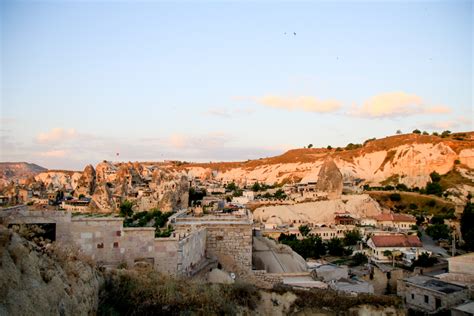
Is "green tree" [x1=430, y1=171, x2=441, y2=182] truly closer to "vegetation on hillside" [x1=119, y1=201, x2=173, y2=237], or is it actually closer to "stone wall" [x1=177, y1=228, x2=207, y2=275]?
"vegetation on hillside" [x1=119, y1=201, x2=173, y2=237]

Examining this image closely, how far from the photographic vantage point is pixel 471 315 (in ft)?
51.6

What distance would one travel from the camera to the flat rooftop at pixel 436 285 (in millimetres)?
18628

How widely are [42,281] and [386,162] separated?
3257 inches

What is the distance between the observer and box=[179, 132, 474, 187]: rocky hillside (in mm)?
71938

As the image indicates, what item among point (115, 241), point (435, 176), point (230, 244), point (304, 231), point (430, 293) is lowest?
point (304, 231)

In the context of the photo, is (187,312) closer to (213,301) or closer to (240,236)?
(213,301)

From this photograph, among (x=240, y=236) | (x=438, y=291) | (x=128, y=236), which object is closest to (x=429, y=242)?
(x=438, y=291)

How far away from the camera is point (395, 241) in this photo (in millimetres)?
35594

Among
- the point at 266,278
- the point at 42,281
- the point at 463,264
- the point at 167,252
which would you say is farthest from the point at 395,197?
the point at 42,281

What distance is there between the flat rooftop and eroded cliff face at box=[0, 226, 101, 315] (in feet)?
55.0

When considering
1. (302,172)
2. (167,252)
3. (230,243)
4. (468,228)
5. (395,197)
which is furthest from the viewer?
(302,172)

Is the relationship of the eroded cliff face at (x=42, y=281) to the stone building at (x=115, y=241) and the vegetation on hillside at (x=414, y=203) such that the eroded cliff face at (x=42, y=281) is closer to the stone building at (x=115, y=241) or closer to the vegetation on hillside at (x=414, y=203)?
the stone building at (x=115, y=241)

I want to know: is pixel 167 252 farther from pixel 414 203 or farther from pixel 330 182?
pixel 330 182

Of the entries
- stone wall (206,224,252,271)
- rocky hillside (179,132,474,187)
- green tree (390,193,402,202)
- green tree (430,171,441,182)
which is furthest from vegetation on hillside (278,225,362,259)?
rocky hillside (179,132,474,187)
